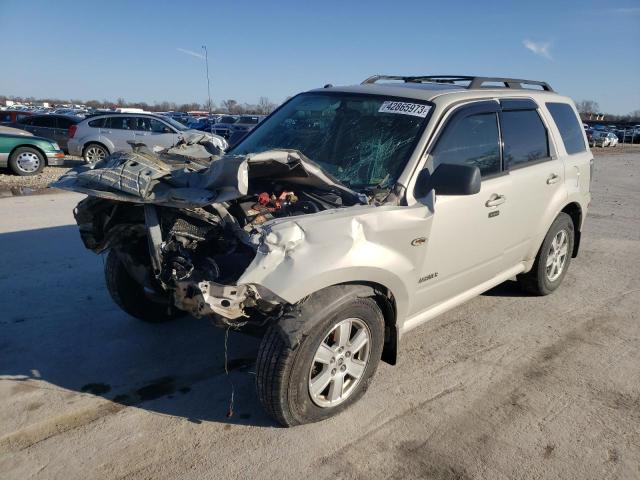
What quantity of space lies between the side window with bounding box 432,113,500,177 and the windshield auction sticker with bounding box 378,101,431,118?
0.21m

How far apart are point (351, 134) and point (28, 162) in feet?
37.0

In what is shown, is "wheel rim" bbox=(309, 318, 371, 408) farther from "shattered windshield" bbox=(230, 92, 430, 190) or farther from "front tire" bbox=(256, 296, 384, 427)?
"shattered windshield" bbox=(230, 92, 430, 190)

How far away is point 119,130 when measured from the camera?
15.2 meters

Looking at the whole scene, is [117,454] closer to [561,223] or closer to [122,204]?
[122,204]

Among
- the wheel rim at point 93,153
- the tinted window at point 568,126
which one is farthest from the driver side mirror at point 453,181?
the wheel rim at point 93,153

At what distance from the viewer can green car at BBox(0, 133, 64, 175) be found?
12.1 metres

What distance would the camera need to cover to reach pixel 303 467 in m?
2.69

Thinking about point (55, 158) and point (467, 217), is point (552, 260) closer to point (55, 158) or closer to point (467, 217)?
point (467, 217)

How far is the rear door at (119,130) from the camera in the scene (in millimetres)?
15023

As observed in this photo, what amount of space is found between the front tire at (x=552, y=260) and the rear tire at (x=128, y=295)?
331cm

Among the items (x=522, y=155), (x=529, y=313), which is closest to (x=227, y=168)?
(x=522, y=155)

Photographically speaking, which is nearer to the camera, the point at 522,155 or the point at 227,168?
the point at 227,168

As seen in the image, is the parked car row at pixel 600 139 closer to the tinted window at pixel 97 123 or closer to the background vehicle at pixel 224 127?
the background vehicle at pixel 224 127

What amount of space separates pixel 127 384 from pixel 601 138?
41.5 meters
